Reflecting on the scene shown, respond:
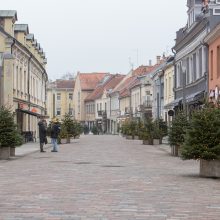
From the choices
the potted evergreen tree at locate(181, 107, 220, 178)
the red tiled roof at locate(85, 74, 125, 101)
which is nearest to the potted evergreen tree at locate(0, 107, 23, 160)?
the potted evergreen tree at locate(181, 107, 220, 178)

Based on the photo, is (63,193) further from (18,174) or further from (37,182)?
(18,174)

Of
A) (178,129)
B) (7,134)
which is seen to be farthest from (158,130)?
(7,134)

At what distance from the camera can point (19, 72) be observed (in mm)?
45750

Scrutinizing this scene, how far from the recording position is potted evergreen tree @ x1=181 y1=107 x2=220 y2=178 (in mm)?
15938

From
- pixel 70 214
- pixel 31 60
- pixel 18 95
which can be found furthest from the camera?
pixel 31 60

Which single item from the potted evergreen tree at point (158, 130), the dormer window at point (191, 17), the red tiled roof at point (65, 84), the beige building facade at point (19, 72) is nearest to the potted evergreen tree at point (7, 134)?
the beige building facade at point (19, 72)

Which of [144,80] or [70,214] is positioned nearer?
[70,214]

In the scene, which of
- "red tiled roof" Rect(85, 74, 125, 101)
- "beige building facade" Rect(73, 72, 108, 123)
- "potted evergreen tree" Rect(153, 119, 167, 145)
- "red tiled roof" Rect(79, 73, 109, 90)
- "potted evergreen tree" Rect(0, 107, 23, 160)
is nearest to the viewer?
"potted evergreen tree" Rect(0, 107, 23, 160)

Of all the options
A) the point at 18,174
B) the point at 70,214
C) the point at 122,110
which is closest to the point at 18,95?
the point at 18,174

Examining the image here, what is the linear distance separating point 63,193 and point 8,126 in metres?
12.1

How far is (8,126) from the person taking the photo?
2389 centimetres

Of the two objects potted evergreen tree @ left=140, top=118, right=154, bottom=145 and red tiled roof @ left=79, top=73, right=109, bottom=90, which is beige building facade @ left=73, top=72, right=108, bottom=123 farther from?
potted evergreen tree @ left=140, top=118, right=154, bottom=145

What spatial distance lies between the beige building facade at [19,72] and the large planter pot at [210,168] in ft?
54.9

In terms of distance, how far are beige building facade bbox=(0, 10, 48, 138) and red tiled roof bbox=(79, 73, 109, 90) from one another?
6302 cm
